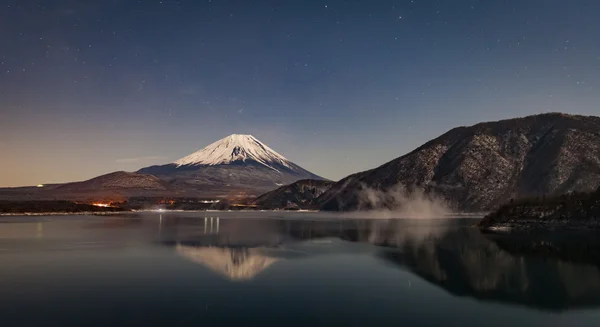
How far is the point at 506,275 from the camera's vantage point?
127 feet

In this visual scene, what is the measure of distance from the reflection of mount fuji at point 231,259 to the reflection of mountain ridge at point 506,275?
14.0 metres

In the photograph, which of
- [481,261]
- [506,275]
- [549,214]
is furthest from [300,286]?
[549,214]

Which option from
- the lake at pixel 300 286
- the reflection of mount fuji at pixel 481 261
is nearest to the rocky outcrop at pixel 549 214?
the reflection of mount fuji at pixel 481 261

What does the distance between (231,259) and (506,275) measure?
86.9 feet

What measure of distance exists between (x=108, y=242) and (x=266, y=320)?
5003cm

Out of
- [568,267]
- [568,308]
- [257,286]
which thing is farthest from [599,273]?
[257,286]

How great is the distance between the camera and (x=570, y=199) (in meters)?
87.7

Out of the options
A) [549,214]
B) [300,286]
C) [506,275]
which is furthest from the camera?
[549,214]

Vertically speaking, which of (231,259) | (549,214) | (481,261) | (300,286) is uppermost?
(549,214)

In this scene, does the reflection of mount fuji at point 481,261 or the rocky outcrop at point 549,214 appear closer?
the reflection of mount fuji at point 481,261

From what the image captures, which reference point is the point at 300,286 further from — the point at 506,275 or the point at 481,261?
the point at 481,261

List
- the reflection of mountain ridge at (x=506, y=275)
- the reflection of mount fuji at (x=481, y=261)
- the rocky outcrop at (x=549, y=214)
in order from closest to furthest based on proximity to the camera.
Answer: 1. the reflection of mountain ridge at (x=506, y=275)
2. the reflection of mount fuji at (x=481, y=261)
3. the rocky outcrop at (x=549, y=214)

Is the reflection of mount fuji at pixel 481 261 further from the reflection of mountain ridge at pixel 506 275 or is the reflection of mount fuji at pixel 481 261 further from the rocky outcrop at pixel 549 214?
the rocky outcrop at pixel 549 214

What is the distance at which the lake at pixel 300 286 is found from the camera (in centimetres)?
2528
